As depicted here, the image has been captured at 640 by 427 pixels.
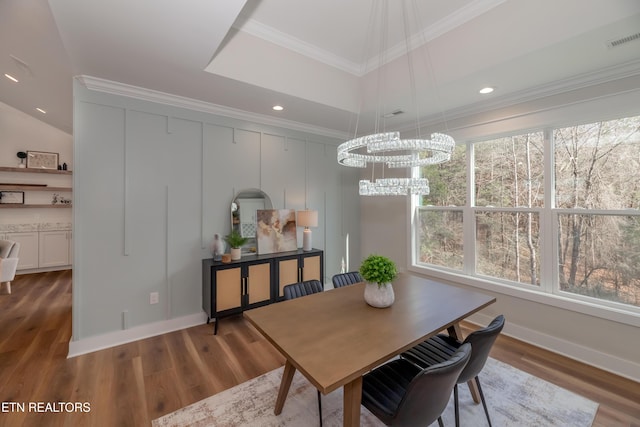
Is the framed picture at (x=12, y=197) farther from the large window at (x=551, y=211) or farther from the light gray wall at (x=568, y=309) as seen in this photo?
the light gray wall at (x=568, y=309)

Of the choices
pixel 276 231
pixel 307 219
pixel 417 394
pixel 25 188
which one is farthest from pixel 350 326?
pixel 25 188

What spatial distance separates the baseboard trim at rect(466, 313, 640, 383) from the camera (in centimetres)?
226

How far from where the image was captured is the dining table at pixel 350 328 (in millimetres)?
1248

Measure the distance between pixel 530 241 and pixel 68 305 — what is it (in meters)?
6.19

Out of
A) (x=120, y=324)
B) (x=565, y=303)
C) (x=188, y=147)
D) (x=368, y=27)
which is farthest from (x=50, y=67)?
(x=565, y=303)

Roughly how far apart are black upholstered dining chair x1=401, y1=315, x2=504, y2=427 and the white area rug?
8.1 inches

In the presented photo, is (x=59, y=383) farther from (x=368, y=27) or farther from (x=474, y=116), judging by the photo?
(x=474, y=116)

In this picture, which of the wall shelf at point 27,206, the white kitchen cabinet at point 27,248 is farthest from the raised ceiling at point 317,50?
the white kitchen cabinet at point 27,248

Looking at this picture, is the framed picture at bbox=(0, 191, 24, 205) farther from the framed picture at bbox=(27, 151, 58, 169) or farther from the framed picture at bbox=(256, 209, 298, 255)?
the framed picture at bbox=(256, 209, 298, 255)

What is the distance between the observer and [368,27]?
8.10 ft

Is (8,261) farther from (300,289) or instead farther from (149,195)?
(300,289)

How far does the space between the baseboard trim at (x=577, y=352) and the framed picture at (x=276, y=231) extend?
2915 mm

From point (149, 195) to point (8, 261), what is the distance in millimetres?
3135

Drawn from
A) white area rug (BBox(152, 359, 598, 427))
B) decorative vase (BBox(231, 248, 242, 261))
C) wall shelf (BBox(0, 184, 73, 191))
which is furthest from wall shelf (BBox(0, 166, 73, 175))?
white area rug (BBox(152, 359, 598, 427))
